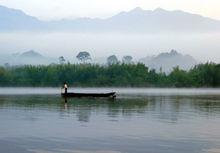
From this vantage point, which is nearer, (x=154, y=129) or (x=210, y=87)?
(x=154, y=129)

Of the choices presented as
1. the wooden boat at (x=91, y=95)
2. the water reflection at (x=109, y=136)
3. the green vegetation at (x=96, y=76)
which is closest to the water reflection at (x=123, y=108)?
the water reflection at (x=109, y=136)

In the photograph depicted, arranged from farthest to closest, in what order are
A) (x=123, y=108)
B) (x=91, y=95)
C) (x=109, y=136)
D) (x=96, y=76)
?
(x=96, y=76)
(x=91, y=95)
(x=123, y=108)
(x=109, y=136)

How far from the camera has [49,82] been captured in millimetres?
181375

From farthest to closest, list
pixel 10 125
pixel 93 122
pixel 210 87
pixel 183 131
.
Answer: pixel 210 87
pixel 93 122
pixel 10 125
pixel 183 131

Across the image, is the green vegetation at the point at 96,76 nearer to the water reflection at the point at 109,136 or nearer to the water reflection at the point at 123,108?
the water reflection at the point at 123,108


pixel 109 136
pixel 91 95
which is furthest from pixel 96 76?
pixel 109 136

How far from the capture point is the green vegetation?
178375 mm

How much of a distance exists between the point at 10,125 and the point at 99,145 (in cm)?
1140

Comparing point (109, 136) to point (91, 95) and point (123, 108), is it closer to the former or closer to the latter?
point (123, 108)

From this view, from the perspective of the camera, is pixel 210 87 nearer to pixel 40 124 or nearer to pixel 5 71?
pixel 5 71

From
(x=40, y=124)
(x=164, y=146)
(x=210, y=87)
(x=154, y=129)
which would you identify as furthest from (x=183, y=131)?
(x=210, y=87)

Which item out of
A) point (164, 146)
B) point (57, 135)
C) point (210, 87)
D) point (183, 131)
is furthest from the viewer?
point (210, 87)

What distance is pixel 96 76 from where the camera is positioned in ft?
593

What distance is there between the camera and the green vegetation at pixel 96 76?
585 ft
